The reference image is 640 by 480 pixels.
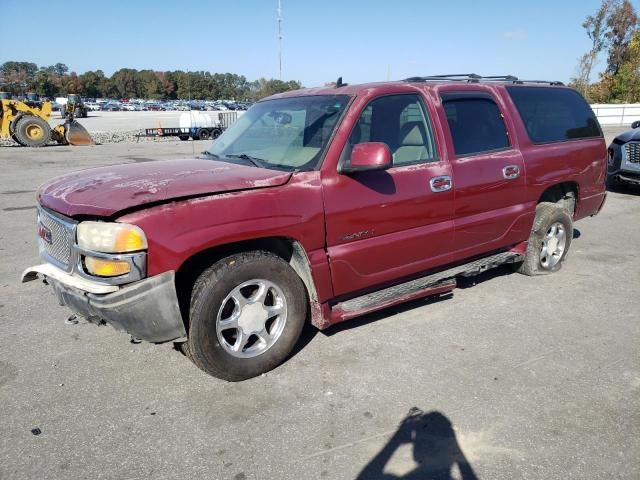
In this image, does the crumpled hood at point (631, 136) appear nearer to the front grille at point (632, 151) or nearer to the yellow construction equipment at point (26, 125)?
the front grille at point (632, 151)

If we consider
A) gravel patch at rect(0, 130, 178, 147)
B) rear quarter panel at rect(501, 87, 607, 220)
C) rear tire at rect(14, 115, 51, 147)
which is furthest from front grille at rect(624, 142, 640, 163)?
gravel patch at rect(0, 130, 178, 147)

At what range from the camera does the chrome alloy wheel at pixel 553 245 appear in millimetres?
5332

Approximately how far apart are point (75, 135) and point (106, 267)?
21.4 m

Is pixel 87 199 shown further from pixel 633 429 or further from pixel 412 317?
pixel 633 429

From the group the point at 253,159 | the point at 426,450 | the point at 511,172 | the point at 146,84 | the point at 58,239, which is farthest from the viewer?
the point at 146,84

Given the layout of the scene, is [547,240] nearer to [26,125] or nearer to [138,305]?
[138,305]

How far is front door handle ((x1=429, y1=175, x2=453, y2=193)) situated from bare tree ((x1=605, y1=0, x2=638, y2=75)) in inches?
2172

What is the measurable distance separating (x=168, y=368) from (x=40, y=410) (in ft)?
2.58

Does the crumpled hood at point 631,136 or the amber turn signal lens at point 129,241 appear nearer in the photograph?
the amber turn signal lens at point 129,241

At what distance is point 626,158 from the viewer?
992 cm

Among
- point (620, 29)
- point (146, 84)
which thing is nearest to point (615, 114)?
point (620, 29)

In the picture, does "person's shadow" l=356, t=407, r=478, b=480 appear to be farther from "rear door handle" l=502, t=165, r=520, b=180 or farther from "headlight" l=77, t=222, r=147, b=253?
"rear door handle" l=502, t=165, r=520, b=180

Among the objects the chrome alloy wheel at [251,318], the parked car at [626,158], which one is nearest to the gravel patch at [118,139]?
the parked car at [626,158]

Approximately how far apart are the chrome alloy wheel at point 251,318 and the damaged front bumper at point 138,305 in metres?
0.32
